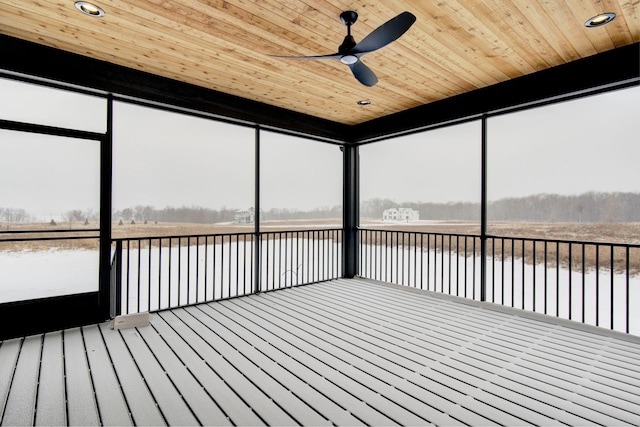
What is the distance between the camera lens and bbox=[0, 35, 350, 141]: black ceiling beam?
8.96ft

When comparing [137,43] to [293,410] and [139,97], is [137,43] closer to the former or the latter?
[139,97]

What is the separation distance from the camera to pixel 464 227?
4480mm

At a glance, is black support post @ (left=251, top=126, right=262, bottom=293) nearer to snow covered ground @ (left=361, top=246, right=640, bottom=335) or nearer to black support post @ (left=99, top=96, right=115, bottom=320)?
black support post @ (left=99, top=96, right=115, bottom=320)

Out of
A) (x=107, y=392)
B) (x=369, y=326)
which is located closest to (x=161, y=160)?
(x=107, y=392)

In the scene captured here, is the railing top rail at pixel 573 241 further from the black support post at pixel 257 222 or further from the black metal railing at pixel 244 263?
the black support post at pixel 257 222

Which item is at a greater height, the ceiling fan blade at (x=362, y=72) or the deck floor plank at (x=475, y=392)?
the ceiling fan blade at (x=362, y=72)

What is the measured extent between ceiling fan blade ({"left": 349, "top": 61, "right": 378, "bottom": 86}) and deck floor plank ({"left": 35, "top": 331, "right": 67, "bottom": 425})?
3014mm

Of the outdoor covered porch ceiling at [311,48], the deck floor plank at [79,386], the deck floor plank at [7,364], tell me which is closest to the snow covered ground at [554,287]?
the outdoor covered porch ceiling at [311,48]

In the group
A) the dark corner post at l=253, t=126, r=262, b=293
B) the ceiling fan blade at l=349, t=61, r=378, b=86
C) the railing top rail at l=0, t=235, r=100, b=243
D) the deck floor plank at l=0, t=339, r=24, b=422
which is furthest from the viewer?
the dark corner post at l=253, t=126, r=262, b=293

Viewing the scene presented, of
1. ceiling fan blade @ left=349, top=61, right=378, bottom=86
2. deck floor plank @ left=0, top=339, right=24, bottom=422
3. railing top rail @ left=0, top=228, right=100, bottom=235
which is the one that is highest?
ceiling fan blade @ left=349, top=61, right=378, bottom=86

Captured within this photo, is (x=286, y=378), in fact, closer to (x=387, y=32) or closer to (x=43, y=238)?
(x=387, y=32)

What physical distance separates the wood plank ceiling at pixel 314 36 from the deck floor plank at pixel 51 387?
2.62 meters

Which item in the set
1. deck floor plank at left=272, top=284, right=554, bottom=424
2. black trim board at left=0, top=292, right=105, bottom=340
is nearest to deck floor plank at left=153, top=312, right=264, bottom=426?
black trim board at left=0, top=292, right=105, bottom=340

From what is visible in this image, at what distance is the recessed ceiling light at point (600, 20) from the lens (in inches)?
91.0
